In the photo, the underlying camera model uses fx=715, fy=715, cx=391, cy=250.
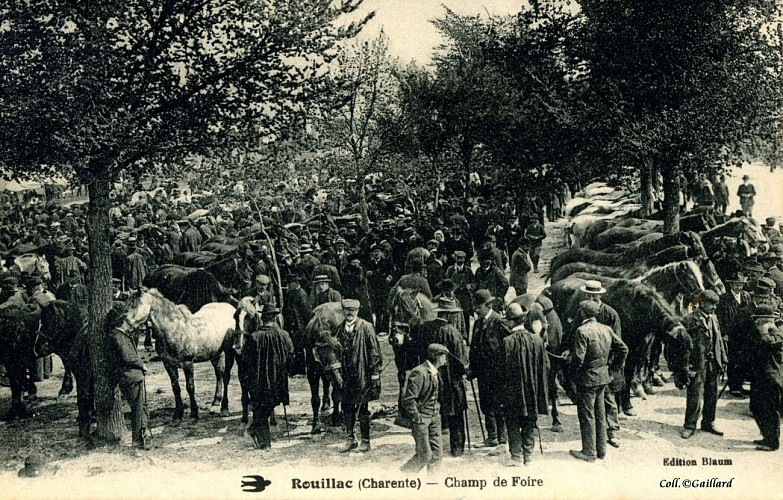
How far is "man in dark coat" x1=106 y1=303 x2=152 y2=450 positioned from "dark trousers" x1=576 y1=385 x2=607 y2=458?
582 centimetres

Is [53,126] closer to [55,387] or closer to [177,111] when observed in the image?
[177,111]

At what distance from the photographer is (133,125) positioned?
9.37m

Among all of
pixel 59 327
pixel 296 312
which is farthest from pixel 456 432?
pixel 59 327

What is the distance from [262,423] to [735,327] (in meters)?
6.64

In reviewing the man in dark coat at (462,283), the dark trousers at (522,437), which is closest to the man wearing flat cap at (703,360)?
the dark trousers at (522,437)

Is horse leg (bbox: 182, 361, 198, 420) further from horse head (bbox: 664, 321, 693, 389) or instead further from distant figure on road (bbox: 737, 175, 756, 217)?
distant figure on road (bbox: 737, 175, 756, 217)

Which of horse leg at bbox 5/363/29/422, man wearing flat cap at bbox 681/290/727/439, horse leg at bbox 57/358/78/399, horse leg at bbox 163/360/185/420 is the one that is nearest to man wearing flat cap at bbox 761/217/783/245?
man wearing flat cap at bbox 681/290/727/439

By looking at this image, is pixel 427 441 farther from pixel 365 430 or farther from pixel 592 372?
pixel 592 372

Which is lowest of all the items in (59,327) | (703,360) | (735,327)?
(703,360)

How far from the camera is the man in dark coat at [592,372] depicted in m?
8.94

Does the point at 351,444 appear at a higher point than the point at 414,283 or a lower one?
lower

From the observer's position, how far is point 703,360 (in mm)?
9711

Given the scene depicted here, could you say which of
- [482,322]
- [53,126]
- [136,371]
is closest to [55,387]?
[136,371]

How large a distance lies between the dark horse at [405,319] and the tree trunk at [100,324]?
4100mm
